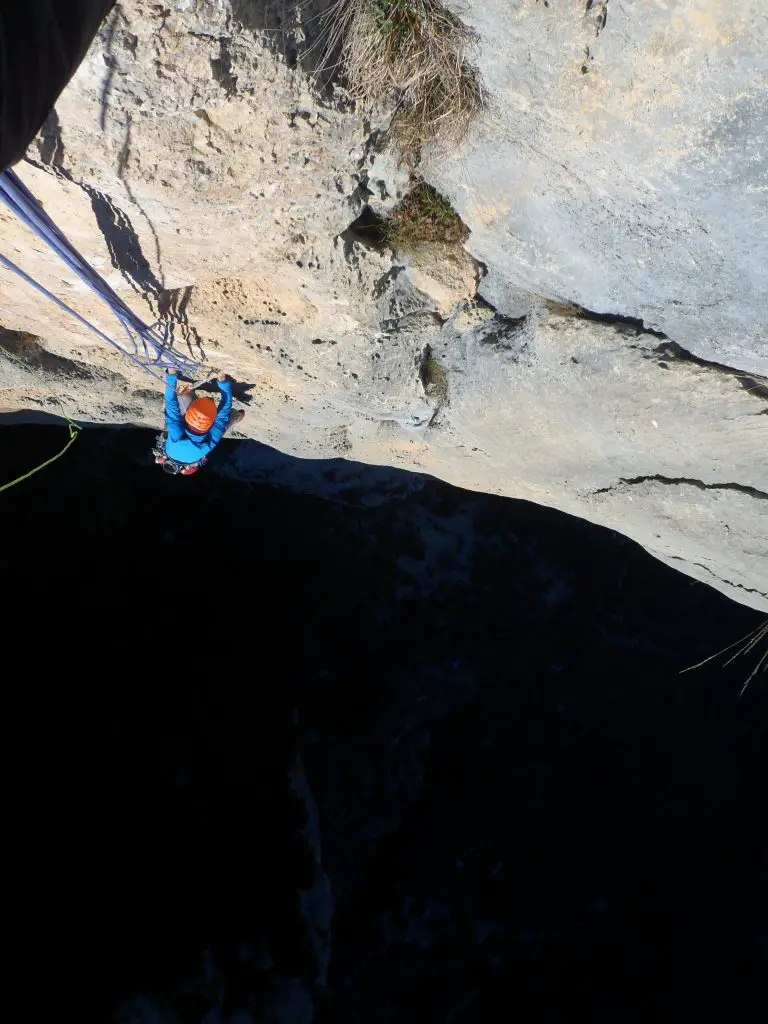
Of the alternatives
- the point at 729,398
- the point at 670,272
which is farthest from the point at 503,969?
the point at 670,272

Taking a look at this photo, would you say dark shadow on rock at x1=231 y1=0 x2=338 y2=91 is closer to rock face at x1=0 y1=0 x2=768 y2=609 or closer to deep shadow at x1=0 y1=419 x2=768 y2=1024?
rock face at x1=0 y1=0 x2=768 y2=609

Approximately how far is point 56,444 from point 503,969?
236 inches

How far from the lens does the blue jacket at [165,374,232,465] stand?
11.5 feet

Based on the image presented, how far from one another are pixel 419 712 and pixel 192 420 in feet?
12.5

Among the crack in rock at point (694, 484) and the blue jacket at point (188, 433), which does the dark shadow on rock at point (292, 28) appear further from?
the crack in rock at point (694, 484)

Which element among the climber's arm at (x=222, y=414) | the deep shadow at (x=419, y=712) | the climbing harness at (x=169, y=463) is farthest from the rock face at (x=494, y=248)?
the deep shadow at (x=419, y=712)

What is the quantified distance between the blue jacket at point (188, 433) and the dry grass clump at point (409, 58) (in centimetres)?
177

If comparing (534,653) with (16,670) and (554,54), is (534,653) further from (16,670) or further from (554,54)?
(554,54)

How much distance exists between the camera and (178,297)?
9.61 feet

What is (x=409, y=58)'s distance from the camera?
1.92 m

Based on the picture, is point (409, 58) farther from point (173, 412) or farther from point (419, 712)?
point (419, 712)

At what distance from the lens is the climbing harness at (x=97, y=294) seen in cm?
220

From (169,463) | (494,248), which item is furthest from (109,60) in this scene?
(169,463)

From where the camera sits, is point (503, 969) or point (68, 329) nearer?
point (68, 329)
